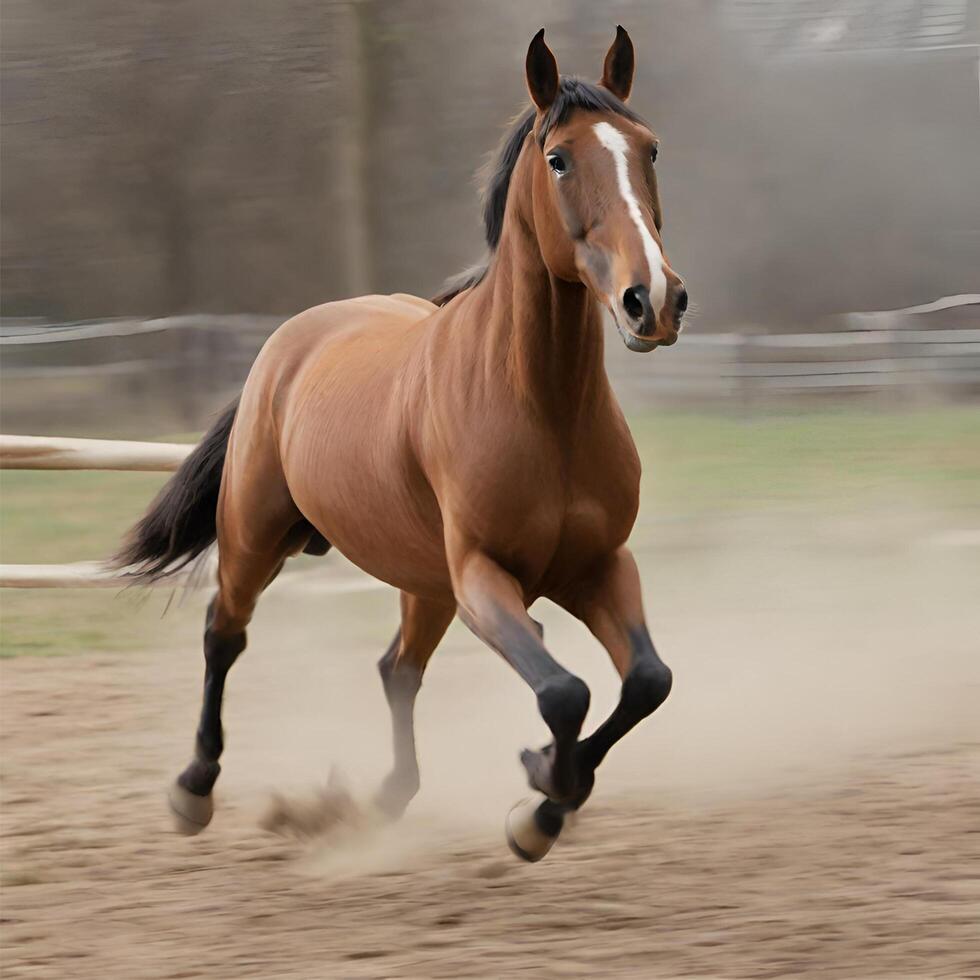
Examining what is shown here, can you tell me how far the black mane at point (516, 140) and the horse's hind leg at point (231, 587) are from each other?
841 mm

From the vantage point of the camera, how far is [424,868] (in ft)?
12.5

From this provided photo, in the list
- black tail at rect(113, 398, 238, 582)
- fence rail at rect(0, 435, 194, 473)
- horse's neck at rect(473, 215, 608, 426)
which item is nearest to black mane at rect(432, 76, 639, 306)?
horse's neck at rect(473, 215, 608, 426)

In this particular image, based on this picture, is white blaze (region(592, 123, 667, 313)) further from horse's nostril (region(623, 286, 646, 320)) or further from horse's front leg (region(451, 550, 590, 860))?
→ horse's front leg (region(451, 550, 590, 860))

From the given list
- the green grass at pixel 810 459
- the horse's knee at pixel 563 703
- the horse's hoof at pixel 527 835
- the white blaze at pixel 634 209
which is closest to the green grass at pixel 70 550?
the horse's hoof at pixel 527 835

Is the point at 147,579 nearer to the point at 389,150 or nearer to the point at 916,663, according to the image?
the point at 916,663

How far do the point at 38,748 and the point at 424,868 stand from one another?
1799 millimetres

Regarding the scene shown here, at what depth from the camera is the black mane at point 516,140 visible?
295 cm

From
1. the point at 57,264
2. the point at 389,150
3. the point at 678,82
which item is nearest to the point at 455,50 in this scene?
the point at 389,150

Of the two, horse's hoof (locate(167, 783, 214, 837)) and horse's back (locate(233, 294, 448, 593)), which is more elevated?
horse's back (locate(233, 294, 448, 593))

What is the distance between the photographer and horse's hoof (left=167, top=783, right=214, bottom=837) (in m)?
4.15

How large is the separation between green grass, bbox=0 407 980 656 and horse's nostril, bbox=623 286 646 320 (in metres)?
4.29

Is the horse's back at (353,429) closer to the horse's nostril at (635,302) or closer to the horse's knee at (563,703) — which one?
the horse's knee at (563,703)

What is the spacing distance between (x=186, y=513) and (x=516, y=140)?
1906 mm

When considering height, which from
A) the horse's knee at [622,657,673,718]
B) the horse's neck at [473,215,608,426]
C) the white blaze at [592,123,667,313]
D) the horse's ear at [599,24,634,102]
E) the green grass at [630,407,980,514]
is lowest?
the green grass at [630,407,980,514]
